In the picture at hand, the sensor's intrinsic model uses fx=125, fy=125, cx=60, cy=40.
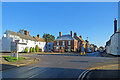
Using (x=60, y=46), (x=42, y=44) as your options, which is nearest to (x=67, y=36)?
(x=60, y=46)

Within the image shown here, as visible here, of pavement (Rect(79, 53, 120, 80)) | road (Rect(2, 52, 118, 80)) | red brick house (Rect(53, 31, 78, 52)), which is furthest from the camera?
red brick house (Rect(53, 31, 78, 52))

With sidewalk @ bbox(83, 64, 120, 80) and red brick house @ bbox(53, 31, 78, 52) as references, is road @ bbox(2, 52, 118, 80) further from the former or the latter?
red brick house @ bbox(53, 31, 78, 52)

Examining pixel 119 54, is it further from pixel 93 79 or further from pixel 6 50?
pixel 6 50

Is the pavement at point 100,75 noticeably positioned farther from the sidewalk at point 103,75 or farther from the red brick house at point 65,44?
the red brick house at point 65,44

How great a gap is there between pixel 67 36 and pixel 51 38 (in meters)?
42.7

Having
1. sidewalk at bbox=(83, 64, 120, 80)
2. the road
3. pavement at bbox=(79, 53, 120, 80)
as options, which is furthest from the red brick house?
sidewalk at bbox=(83, 64, 120, 80)

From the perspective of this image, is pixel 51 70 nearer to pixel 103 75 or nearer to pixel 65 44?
pixel 103 75

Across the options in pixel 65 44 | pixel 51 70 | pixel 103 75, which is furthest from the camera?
pixel 65 44

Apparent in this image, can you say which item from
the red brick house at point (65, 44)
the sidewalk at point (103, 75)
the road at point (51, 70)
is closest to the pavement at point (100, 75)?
the sidewalk at point (103, 75)

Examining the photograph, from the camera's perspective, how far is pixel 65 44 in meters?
62.2

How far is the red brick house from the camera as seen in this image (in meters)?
60.9

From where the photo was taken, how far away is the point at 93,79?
316 inches

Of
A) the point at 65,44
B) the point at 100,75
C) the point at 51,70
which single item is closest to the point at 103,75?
the point at 100,75

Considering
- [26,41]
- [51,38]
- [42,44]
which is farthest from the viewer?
[51,38]
